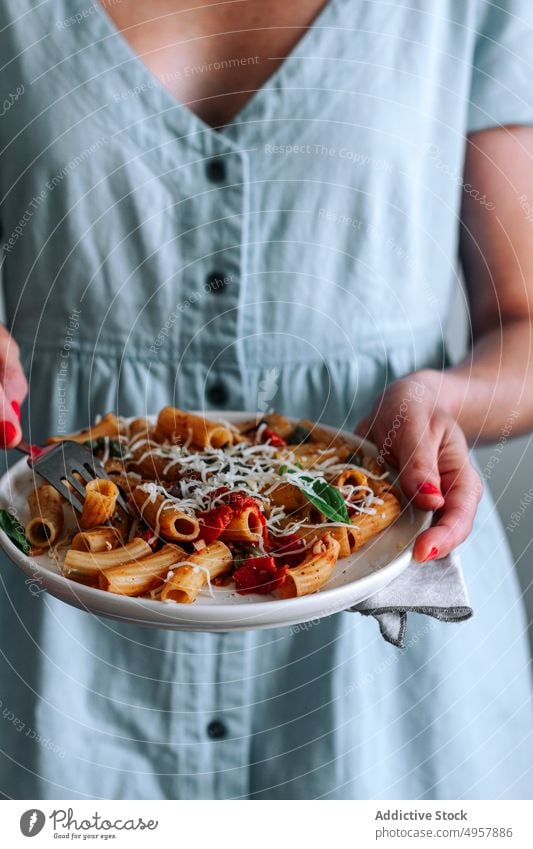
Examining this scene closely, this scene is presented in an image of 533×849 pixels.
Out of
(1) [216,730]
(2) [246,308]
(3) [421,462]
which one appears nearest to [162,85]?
(2) [246,308]

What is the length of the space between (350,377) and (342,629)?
0.24 meters

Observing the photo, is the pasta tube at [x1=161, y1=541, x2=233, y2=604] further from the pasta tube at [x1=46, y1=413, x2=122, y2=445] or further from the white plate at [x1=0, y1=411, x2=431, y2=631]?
the pasta tube at [x1=46, y1=413, x2=122, y2=445]

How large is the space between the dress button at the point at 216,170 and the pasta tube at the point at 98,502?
1.05 ft

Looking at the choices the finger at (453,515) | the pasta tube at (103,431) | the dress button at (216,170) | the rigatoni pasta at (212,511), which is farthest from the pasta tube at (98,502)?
the dress button at (216,170)

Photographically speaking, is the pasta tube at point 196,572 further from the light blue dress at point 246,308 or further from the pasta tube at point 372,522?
the light blue dress at point 246,308

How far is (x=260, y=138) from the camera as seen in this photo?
73 centimetres

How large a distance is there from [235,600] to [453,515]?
0.55 feet

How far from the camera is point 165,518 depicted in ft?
1.78

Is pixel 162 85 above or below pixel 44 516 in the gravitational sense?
above

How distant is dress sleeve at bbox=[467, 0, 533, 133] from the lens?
2.51ft

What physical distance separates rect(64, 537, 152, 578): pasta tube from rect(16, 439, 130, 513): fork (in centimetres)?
5

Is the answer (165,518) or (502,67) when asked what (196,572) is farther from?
(502,67)

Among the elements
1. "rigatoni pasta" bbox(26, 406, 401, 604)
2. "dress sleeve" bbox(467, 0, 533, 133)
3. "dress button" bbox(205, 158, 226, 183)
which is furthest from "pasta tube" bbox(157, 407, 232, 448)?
"dress sleeve" bbox(467, 0, 533, 133)

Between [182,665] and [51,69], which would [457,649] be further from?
[51,69]
